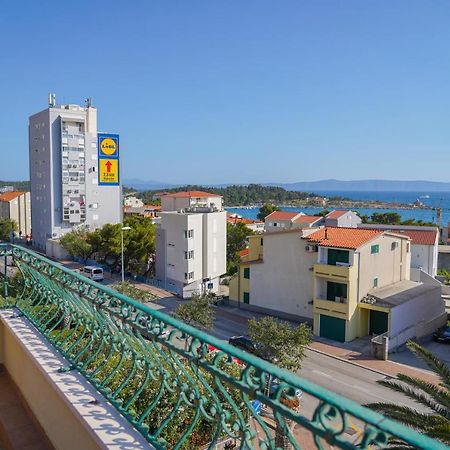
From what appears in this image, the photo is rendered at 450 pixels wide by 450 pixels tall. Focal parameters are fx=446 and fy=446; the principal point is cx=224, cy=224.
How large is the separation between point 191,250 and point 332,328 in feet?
46.2

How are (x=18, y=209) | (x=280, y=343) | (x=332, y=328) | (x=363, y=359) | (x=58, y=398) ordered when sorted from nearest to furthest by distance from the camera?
(x=58, y=398) → (x=280, y=343) → (x=363, y=359) → (x=332, y=328) → (x=18, y=209)

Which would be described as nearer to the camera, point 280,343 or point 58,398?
point 58,398

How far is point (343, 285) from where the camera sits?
23047 millimetres

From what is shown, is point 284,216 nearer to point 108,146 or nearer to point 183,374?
point 108,146

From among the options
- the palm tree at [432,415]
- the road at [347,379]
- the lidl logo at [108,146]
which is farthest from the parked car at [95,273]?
the palm tree at [432,415]

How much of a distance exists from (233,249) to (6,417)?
42.6 metres

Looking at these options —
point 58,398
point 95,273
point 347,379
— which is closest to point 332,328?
point 347,379

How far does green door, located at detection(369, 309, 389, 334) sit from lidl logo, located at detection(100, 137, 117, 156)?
106 feet

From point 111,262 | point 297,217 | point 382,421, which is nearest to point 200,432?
point 382,421

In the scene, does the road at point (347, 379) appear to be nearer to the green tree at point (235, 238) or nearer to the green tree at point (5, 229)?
the green tree at point (235, 238)

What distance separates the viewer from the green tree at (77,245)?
41219 mm

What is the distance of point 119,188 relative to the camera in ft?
178

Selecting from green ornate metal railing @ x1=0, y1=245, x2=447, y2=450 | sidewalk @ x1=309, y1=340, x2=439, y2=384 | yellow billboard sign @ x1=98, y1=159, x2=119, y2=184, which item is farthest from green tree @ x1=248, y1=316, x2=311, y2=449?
yellow billboard sign @ x1=98, y1=159, x2=119, y2=184

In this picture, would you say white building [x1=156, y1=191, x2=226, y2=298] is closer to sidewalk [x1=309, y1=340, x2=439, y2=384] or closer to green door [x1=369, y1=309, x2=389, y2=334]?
sidewalk [x1=309, y1=340, x2=439, y2=384]
